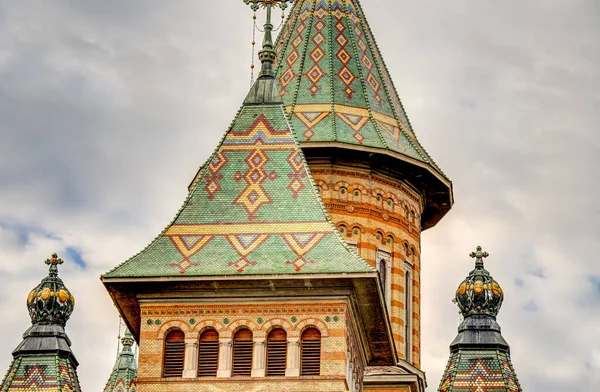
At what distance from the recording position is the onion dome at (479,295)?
146 ft

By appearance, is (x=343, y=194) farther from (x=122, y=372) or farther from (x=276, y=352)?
(x=276, y=352)

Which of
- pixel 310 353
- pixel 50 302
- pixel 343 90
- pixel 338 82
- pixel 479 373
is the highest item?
pixel 338 82

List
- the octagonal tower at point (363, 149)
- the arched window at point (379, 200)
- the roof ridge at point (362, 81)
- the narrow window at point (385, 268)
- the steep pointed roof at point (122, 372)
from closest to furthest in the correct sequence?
1. the narrow window at point (385, 268)
2. the octagonal tower at point (363, 149)
3. the arched window at point (379, 200)
4. the roof ridge at point (362, 81)
5. the steep pointed roof at point (122, 372)

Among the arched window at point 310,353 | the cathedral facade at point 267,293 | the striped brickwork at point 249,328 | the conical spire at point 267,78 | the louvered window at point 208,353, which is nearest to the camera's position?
the striped brickwork at point 249,328

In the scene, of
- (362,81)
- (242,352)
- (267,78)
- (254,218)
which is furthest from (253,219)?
(362,81)

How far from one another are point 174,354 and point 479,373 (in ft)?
26.3

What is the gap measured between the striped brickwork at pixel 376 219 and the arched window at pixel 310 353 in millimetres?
9738

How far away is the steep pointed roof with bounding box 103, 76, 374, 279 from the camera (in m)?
38.9

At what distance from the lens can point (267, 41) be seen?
1708 inches

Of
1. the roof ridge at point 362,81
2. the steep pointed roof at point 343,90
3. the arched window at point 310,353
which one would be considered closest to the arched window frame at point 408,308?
the steep pointed roof at point 343,90

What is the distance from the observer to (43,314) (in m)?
43.6

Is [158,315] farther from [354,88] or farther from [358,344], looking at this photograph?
[354,88]

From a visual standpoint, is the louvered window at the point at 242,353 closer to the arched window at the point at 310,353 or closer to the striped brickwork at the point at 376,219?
the arched window at the point at 310,353

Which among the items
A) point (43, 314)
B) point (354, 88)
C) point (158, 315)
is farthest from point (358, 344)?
point (354, 88)
